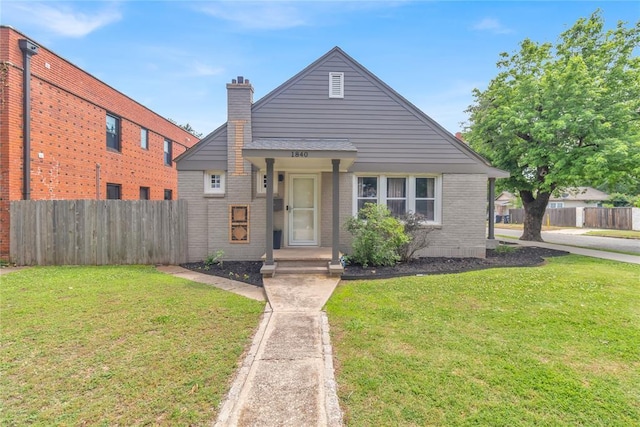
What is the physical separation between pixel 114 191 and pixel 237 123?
29.0 feet

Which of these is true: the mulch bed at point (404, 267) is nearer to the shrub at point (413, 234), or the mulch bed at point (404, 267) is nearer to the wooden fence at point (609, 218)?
the shrub at point (413, 234)

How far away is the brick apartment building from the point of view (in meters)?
8.78

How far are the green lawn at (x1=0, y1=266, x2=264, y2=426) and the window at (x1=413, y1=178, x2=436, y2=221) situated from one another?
21.2ft

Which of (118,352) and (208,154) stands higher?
(208,154)

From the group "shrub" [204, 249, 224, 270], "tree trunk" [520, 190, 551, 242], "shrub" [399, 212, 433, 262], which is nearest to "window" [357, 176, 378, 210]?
"shrub" [399, 212, 433, 262]

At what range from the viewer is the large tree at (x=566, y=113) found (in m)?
10.1

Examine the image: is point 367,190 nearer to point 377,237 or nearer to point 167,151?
point 377,237

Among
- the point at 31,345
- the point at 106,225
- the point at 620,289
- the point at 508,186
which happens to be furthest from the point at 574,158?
the point at 106,225

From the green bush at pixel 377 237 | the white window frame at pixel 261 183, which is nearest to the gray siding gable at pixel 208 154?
the white window frame at pixel 261 183

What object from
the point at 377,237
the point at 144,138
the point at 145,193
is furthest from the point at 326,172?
the point at 144,138

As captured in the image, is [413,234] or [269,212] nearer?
[269,212]

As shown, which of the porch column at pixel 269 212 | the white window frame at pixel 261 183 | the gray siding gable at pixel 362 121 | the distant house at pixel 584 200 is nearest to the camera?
the porch column at pixel 269 212

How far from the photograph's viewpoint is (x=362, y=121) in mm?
9422

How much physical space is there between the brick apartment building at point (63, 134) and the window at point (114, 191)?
46mm
